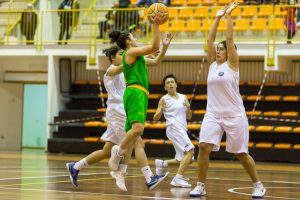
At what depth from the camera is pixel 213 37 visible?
844cm

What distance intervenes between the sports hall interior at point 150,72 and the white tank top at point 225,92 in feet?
28.4

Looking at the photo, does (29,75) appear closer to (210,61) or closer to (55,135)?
(55,135)

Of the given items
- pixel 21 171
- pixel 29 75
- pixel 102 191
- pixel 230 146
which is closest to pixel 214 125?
pixel 230 146

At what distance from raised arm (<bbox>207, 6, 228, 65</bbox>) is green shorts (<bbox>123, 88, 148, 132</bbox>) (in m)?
0.94

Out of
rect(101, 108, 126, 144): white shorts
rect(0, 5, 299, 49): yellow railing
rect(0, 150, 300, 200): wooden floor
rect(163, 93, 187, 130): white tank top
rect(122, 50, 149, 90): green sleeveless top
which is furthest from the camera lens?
rect(0, 5, 299, 49): yellow railing

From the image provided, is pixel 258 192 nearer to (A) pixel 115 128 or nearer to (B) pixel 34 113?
(A) pixel 115 128

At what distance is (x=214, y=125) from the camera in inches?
332

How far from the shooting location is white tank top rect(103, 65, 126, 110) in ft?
32.9

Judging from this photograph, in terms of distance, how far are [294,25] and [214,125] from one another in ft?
37.5

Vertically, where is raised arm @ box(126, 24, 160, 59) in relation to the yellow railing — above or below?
above

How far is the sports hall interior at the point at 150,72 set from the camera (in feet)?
62.5

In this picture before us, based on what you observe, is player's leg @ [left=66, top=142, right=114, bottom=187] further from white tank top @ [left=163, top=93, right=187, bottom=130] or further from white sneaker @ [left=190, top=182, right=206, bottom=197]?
white tank top @ [left=163, top=93, right=187, bottom=130]

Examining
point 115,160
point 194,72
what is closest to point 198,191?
point 115,160

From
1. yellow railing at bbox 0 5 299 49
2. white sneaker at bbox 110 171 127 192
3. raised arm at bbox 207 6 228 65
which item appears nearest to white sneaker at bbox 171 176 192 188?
white sneaker at bbox 110 171 127 192
